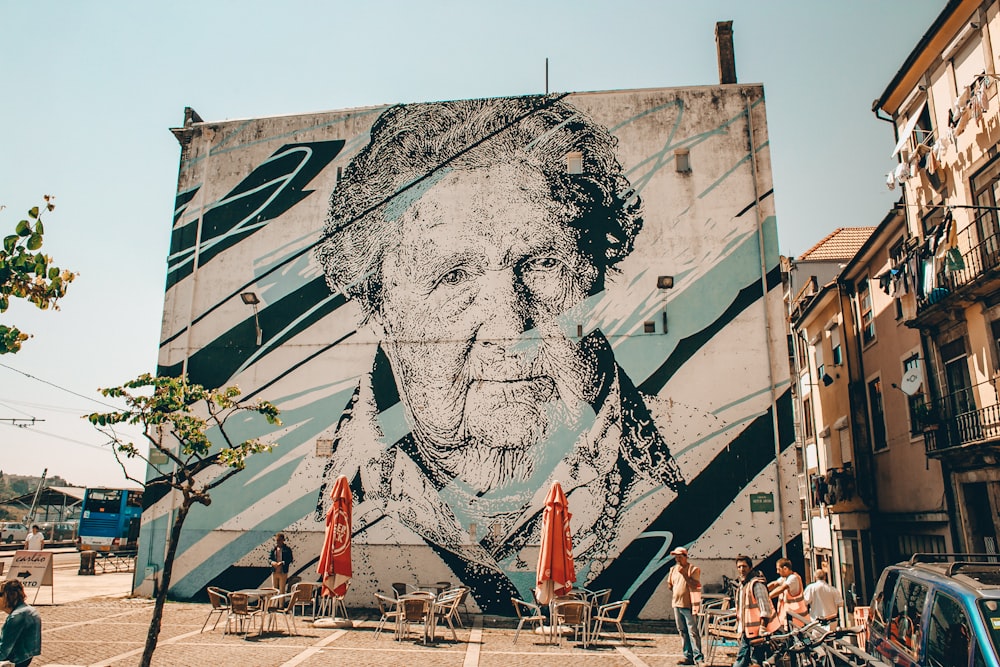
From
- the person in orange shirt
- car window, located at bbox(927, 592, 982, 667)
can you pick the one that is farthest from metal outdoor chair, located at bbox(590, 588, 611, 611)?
car window, located at bbox(927, 592, 982, 667)

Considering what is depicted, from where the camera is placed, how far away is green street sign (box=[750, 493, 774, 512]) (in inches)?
629

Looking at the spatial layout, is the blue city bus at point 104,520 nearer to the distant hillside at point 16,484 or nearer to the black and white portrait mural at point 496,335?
the black and white portrait mural at point 496,335

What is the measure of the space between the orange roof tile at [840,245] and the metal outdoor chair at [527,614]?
20696 millimetres

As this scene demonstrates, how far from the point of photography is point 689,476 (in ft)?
53.8

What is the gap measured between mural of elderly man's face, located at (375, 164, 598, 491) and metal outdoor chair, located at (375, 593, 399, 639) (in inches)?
129

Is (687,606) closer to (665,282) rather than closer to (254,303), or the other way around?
(665,282)

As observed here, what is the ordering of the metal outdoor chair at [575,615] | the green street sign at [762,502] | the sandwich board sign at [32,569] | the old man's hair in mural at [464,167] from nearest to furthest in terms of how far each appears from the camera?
the metal outdoor chair at [575,615] < the sandwich board sign at [32,569] < the green street sign at [762,502] < the old man's hair in mural at [464,167]

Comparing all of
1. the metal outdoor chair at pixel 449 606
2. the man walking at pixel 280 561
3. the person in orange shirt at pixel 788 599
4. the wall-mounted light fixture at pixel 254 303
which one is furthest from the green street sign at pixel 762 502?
the wall-mounted light fixture at pixel 254 303

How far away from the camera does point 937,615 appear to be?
5.46 meters

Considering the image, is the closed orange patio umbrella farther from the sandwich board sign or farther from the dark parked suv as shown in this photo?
the sandwich board sign

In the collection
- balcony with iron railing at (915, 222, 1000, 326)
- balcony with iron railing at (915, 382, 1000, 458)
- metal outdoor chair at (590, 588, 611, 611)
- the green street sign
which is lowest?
metal outdoor chair at (590, 588, 611, 611)

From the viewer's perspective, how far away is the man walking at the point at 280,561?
16453mm

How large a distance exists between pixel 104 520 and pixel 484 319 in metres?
25.0

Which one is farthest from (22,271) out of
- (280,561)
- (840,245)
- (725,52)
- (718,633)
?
(840,245)
